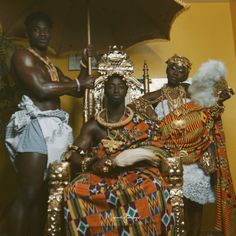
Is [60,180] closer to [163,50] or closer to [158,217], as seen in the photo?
[158,217]

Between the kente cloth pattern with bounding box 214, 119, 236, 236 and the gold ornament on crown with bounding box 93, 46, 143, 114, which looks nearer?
the kente cloth pattern with bounding box 214, 119, 236, 236

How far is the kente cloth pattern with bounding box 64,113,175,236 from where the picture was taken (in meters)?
1.79

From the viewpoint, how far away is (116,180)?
203 cm

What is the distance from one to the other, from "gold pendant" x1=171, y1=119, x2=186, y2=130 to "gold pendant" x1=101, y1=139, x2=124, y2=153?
1.47 feet

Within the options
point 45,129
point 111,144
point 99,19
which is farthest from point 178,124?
point 99,19

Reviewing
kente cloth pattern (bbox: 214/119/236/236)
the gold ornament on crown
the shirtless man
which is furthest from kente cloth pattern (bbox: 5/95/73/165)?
kente cloth pattern (bbox: 214/119/236/236)

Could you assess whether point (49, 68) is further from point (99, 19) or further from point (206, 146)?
point (206, 146)

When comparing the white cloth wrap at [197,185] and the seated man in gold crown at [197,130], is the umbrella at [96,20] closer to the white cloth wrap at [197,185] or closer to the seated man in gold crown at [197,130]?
the seated man in gold crown at [197,130]

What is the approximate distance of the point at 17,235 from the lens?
6.82 ft

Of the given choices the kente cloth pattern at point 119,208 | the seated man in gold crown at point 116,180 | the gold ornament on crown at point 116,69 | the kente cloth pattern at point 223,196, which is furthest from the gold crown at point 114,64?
the kente cloth pattern at point 119,208

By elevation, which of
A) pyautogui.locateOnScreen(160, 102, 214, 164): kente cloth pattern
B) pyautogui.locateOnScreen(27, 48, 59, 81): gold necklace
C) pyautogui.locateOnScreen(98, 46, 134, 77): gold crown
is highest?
pyautogui.locateOnScreen(98, 46, 134, 77): gold crown

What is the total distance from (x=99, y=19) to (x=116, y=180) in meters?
1.44

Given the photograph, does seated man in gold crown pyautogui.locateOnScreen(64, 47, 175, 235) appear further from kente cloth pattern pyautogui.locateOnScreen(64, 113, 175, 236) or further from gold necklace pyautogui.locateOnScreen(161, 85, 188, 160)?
gold necklace pyautogui.locateOnScreen(161, 85, 188, 160)

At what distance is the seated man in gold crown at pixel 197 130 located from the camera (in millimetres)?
2492
